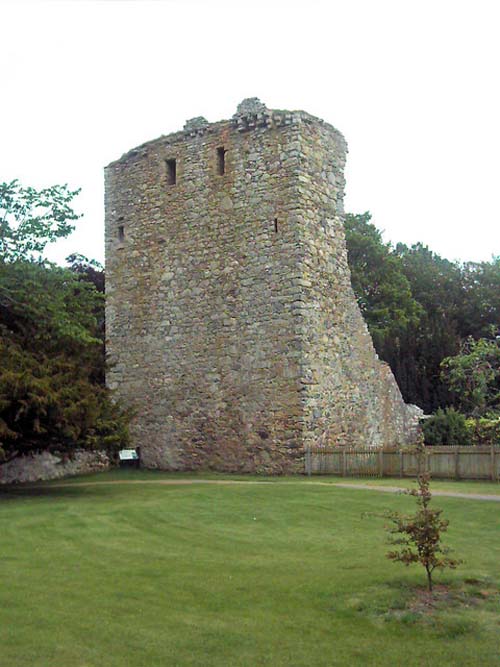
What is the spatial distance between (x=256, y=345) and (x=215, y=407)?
2.33m

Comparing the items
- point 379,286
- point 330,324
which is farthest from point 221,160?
point 379,286

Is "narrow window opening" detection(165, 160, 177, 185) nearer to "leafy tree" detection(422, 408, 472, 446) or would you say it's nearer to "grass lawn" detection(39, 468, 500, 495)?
"grass lawn" detection(39, 468, 500, 495)

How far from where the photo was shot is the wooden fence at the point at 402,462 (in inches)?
709

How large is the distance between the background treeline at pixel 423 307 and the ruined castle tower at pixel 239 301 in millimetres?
9730

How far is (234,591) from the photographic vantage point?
8.15 metres

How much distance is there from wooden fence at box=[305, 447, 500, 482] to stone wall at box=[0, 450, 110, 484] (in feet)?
21.4

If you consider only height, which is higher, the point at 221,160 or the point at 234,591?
the point at 221,160

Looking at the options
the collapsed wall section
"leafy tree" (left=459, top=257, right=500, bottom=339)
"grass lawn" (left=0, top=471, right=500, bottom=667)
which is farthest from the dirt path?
"leafy tree" (left=459, top=257, right=500, bottom=339)

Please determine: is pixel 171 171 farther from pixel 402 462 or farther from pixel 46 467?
pixel 402 462

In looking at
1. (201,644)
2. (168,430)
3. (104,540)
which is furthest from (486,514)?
(168,430)

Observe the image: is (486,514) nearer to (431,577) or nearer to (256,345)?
(431,577)

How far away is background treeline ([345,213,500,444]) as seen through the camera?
39.6 meters

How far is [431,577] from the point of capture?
8.25 metres

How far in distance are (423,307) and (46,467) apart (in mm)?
29896
